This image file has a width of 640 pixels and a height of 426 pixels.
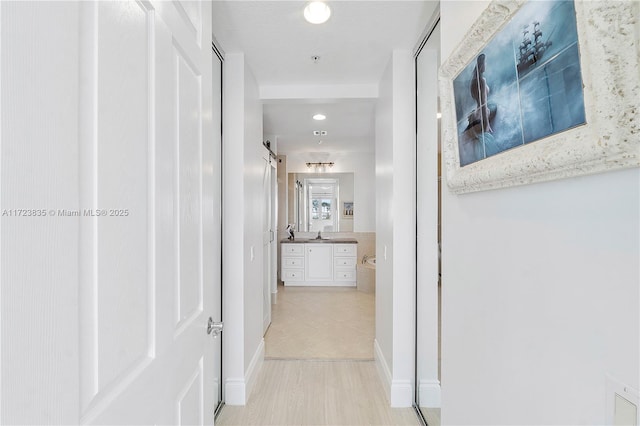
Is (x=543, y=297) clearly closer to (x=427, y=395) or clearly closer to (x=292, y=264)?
(x=427, y=395)

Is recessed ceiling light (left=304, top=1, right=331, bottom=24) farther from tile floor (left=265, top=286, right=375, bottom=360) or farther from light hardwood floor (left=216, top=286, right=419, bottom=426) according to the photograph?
tile floor (left=265, top=286, right=375, bottom=360)

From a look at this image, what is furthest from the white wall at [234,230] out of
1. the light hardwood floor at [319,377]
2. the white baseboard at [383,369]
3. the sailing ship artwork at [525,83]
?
the sailing ship artwork at [525,83]

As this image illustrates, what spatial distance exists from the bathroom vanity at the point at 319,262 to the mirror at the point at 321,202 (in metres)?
0.53

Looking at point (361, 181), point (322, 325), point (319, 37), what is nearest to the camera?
point (319, 37)

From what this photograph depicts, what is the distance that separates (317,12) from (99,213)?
1592 mm

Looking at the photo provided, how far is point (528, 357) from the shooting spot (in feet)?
2.56

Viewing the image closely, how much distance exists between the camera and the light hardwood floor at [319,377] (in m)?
2.03

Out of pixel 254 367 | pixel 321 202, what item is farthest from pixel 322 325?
pixel 321 202

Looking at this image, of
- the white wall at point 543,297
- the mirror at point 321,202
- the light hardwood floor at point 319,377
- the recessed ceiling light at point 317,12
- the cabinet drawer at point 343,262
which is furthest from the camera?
the mirror at point 321,202

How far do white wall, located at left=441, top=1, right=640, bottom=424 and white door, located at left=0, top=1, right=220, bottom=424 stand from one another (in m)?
0.92

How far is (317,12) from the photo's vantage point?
65.9 inches

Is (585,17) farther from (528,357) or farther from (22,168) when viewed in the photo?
(22,168)

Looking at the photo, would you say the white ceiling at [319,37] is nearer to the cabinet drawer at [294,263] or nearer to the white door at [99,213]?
the white door at [99,213]

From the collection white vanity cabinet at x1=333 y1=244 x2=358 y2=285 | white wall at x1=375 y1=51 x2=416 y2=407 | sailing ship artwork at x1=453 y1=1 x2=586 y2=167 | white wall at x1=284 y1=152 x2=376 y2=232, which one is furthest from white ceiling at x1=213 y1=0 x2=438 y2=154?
white vanity cabinet at x1=333 y1=244 x2=358 y2=285
